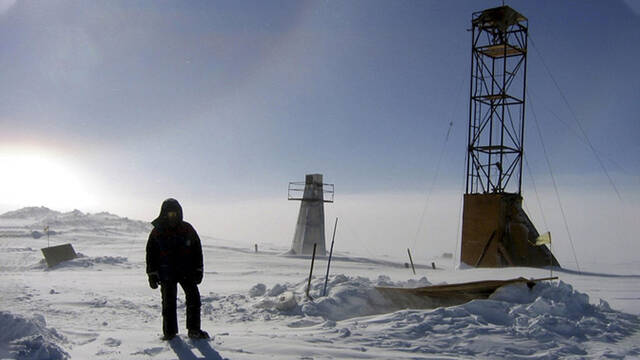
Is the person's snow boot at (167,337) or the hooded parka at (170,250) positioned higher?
the hooded parka at (170,250)

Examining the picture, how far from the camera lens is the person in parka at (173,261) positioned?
20.4ft

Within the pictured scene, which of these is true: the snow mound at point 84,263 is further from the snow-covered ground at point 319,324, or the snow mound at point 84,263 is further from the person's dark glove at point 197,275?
the person's dark glove at point 197,275

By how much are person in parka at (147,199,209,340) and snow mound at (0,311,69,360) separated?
4.09 ft

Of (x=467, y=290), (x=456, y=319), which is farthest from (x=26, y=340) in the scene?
(x=467, y=290)

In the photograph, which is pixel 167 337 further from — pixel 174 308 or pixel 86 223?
pixel 86 223

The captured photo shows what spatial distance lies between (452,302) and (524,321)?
1905mm

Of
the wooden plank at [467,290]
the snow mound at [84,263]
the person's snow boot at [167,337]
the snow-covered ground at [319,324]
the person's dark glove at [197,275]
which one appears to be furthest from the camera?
the snow mound at [84,263]

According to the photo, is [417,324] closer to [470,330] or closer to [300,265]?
[470,330]

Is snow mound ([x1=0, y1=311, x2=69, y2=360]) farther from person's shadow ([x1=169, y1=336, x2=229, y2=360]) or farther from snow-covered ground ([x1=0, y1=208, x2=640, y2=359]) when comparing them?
person's shadow ([x1=169, y1=336, x2=229, y2=360])

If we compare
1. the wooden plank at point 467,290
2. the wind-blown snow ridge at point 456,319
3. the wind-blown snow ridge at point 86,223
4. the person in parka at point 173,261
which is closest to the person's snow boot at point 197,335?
the person in parka at point 173,261

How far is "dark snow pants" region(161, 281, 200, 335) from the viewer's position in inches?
242

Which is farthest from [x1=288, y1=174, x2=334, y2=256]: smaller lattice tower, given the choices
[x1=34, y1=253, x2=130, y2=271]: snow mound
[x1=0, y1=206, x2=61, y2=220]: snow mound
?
[x1=0, y1=206, x2=61, y2=220]: snow mound

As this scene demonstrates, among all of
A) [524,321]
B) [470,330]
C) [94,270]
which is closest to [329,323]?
[470,330]

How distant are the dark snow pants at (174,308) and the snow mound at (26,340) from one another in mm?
1162
